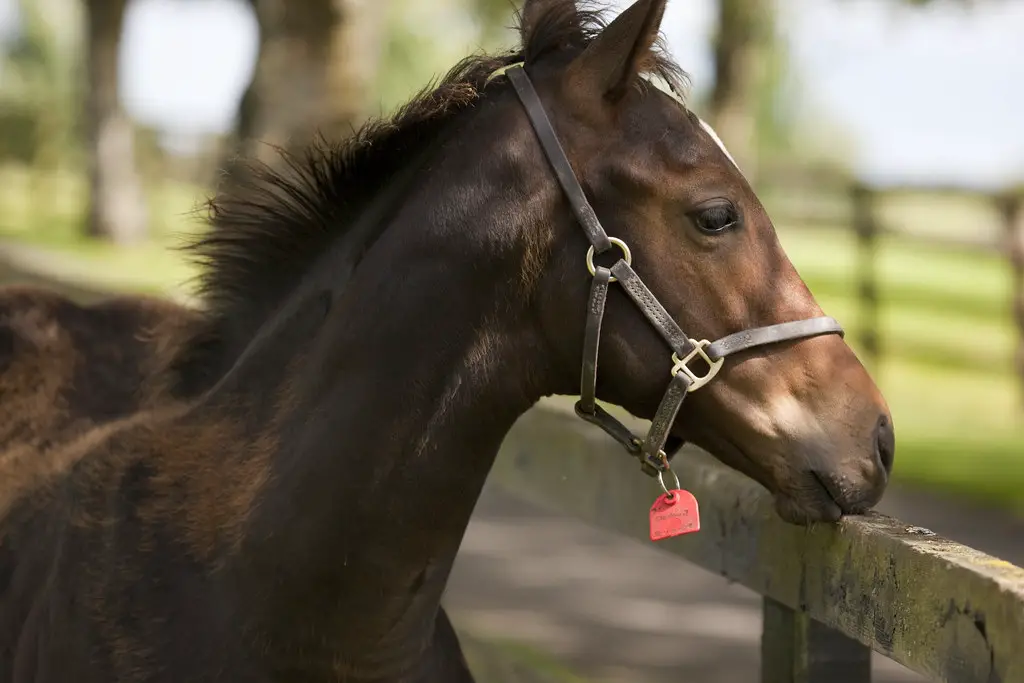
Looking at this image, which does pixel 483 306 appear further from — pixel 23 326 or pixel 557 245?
pixel 23 326

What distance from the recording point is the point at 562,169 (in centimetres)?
238

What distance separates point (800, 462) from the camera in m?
2.29

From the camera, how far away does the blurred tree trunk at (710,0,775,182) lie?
1440cm

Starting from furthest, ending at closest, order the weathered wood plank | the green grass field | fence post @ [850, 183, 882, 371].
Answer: fence post @ [850, 183, 882, 371] → the green grass field → the weathered wood plank

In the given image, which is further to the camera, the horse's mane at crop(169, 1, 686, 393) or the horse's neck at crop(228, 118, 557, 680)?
the horse's mane at crop(169, 1, 686, 393)

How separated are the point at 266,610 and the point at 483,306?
761 millimetres

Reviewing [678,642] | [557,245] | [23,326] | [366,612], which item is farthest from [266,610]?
[678,642]

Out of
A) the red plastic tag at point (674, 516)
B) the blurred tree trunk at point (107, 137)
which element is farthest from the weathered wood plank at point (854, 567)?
the blurred tree trunk at point (107, 137)

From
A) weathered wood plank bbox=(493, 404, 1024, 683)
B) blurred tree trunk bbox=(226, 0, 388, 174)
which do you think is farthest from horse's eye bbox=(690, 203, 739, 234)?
blurred tree trunk bbox=(226, 0, 388, 174)

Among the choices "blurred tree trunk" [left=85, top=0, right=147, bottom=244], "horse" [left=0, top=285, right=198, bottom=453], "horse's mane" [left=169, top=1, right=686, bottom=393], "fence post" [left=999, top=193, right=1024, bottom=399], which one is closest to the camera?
"horse's mane" [left=169, top=1, right=686, bottom=393]

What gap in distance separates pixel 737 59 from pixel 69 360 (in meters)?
12.6

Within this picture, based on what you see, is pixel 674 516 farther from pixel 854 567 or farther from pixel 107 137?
pixel 107 137

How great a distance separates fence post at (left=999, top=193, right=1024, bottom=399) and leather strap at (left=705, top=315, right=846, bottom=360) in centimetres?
847

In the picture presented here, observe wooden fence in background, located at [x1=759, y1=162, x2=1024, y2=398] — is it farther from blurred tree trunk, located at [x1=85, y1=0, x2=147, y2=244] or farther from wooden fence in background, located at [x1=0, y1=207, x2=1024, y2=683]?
blurred tree trunk, located at [x1=85, y1=0, x2=147, y2=244]
